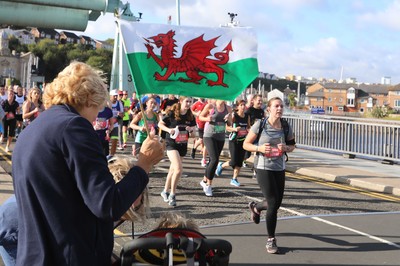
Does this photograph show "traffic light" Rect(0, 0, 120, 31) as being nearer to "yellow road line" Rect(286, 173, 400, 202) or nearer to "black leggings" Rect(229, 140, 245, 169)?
"yellow road line" Rect(286, 173, 400, 202)

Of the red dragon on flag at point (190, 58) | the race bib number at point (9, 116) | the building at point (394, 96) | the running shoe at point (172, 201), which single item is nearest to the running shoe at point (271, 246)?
the red dragon on flag at point (190, 58)

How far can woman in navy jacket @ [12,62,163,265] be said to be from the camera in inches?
89.3

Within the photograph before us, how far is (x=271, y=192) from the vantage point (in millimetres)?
6285

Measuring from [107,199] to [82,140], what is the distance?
260 mm

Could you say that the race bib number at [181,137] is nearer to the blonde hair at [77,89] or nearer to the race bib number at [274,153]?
the race bib number at [274,153]

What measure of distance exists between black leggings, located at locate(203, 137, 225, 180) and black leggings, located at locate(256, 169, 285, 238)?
3.33 meters

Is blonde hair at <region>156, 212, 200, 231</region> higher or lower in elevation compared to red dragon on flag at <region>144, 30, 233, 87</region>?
lower

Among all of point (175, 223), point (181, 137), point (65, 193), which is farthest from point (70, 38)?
point (65, 193)

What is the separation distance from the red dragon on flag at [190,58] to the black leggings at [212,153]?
9.93ft

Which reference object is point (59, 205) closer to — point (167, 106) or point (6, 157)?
point (167, 106)

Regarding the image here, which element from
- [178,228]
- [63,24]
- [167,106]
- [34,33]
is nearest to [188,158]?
[167,106]

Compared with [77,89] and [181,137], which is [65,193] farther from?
[181,137]

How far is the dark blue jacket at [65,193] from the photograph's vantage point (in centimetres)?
227

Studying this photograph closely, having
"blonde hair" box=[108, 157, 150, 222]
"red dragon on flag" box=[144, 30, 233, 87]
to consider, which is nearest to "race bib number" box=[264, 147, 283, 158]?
"red dragon on flag" box=[144, 30, 233, 87]
